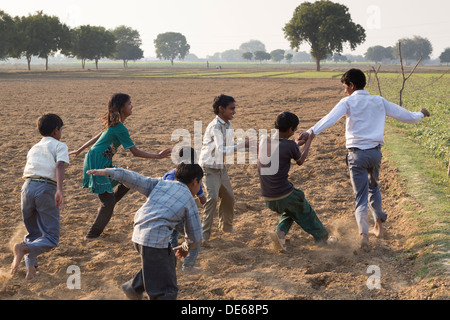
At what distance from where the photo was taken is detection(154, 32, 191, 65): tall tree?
188375mm

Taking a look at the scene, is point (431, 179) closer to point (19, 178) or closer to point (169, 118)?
point (19, 178)

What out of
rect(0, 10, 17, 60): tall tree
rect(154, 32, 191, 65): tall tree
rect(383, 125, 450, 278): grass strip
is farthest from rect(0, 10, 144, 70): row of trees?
rect(154, 32, 191, 65): tall tree

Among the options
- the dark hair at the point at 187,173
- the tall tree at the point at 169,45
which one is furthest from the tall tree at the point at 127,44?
the dark hair at the point at 187,173

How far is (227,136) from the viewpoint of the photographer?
5227 mm

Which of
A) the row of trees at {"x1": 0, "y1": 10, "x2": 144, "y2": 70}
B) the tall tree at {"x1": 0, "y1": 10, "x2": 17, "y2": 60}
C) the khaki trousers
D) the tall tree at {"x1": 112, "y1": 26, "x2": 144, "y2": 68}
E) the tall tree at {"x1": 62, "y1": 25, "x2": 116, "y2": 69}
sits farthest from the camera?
the tall tree at {"x1": 112, "y1": 26, "x2": 144, "y2": 68}

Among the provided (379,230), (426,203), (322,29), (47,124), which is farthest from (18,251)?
(322,29)

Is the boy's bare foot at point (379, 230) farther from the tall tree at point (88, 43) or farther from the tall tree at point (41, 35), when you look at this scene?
the tall tree at point (88, 43)

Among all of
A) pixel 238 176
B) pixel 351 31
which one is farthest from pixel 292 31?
pixel 238 176

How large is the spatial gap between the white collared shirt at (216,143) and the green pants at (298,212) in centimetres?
79

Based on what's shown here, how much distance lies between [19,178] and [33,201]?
14.1 feet

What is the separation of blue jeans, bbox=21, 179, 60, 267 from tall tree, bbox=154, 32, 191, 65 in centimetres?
18938

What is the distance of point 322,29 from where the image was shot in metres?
74.7

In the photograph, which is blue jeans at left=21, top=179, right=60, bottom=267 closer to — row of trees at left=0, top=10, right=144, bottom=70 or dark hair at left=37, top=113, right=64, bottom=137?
dark hair at left=37, top=113, right=64, bottom=137

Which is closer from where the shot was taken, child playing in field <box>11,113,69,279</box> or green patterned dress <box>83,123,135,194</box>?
child playing in field <box>11,113,69,279</box>
